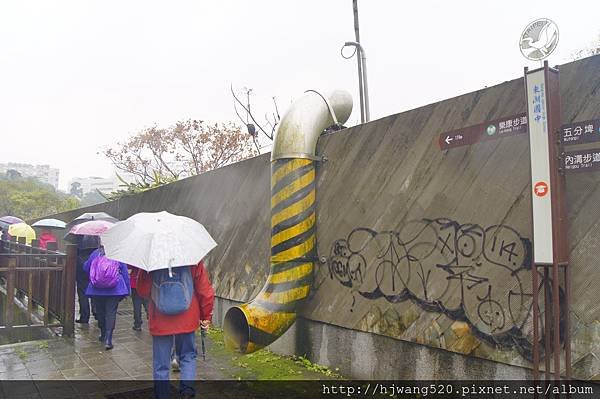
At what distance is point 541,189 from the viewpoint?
3.28m

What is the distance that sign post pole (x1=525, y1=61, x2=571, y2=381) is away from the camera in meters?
3.20

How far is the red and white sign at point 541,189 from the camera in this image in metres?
3.26

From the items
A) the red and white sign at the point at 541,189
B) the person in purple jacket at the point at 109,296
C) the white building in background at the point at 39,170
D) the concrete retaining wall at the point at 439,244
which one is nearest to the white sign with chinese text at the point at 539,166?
the red and white sign at the point at 541,189

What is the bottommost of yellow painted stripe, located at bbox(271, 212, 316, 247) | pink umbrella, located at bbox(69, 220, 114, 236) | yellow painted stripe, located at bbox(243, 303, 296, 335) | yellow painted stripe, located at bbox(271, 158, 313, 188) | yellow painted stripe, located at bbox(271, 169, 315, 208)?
yellow painted stripe, located at bbox(243, 303, 296, 335)

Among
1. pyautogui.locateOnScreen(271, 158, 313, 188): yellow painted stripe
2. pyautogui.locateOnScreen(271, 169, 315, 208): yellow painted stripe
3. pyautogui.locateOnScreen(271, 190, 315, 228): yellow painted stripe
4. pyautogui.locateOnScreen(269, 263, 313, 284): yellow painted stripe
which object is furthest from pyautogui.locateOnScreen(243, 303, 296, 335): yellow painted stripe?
pyautogui.locateOnScreen(271, 158, 313, 188): yellow painted stripe

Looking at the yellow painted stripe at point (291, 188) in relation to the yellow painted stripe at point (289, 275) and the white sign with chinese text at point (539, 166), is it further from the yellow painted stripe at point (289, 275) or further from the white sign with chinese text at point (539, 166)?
the white sign with chinese text at point (539, 166)

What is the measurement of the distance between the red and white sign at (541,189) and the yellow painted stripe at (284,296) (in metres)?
3.03

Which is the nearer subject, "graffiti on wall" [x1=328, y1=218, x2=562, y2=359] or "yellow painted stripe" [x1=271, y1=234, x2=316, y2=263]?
"graffiti on wall" [x1=328, y1=218, x2=562, y2=359]

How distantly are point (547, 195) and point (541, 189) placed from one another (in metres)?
0.06

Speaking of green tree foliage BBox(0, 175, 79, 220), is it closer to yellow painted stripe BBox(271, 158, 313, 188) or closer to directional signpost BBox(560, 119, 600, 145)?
yellow painted stripe BBox(271, 158, 313, 188)

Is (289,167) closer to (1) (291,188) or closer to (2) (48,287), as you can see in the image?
(1) (291,188)

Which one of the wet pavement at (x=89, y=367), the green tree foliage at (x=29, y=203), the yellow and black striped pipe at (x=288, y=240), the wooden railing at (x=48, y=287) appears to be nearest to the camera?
the wet pavement at (x=89, y=367)

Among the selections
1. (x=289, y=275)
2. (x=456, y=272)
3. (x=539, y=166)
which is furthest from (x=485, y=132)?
(x=289, y=275)

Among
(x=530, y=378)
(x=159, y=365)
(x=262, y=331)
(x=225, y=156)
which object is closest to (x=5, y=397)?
(x=159, y=365)
